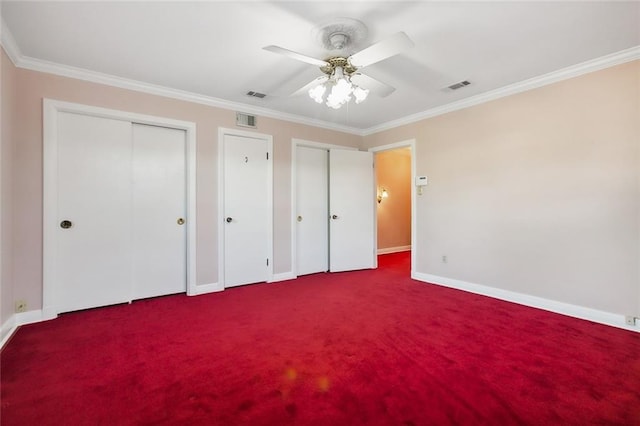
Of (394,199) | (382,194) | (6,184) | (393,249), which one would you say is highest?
(382,194)

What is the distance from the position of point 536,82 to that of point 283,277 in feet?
12.8

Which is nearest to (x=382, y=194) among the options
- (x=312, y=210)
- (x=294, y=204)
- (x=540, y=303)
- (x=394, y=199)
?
(x=394, y=199)

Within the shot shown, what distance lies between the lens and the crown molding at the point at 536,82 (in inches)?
100

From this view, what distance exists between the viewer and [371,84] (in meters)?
2.41

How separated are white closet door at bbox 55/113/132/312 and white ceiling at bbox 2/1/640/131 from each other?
2.14ft

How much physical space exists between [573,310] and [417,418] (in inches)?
95.8

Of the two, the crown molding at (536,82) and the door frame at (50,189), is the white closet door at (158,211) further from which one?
the crown molding at (536,82)

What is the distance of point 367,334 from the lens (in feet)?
7.99

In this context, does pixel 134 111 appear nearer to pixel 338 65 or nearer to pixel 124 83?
pixel 124 83

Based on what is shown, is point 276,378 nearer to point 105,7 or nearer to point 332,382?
point 332,382

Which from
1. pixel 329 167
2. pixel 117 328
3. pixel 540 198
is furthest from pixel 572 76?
pixel 117 328

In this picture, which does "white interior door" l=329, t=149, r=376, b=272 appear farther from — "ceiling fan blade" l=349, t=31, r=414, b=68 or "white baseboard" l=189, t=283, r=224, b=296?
"ceiling fan blade" l=349, t=31, r=414, b=68

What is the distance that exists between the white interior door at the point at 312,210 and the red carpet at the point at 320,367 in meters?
1.50

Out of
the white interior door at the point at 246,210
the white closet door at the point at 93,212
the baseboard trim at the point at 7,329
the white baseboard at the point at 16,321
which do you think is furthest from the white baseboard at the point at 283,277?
the baseboard trim at the point at 7,329
